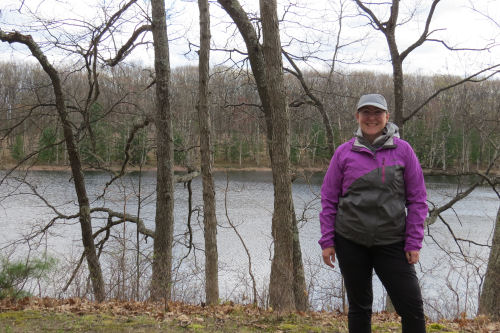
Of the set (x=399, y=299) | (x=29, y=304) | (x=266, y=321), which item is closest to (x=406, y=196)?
(x=399, y=299)

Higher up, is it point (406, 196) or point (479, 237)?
point (406, 196)

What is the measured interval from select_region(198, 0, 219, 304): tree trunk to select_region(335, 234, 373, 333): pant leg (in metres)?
5.41

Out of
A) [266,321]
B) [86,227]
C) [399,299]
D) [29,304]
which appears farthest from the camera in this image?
[86,227]

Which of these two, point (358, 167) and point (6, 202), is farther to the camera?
point (6, 202)

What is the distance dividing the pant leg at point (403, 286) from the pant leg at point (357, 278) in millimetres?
110

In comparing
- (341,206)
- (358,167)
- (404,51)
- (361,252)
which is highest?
(404,51)

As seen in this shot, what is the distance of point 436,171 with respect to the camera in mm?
8820

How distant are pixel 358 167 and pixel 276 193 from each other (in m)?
2.18

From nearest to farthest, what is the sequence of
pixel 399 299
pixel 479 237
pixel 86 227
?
1. pixel 399 299
2. pixel 86 227
3. pixel 479 237

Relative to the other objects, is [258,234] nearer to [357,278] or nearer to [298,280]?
[298,280]

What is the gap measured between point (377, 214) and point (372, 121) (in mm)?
526

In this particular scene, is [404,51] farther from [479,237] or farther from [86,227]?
[479,237]

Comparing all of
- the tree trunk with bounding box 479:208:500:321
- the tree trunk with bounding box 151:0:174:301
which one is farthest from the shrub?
the tree trunk with bounding box 479:208:500:321

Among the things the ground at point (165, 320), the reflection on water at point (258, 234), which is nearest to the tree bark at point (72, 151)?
the reflection on water at point (258, 234)
